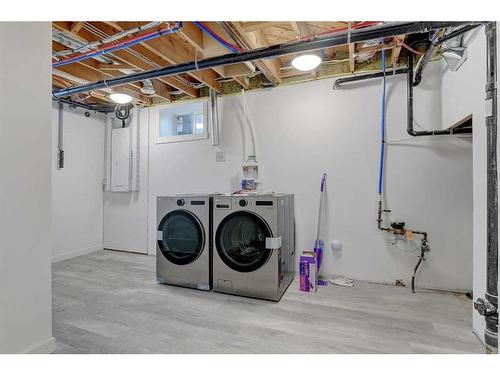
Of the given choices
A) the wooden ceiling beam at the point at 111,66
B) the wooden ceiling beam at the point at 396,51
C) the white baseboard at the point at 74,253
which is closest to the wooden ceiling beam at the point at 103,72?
the wooden ceiling beam at the point at 111,66

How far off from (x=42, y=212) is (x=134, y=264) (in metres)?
2.19

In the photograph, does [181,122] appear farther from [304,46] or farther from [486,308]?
[486,308]

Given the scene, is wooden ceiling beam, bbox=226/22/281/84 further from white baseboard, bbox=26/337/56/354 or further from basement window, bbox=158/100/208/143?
white baseboard, bbox=26/337/56/354

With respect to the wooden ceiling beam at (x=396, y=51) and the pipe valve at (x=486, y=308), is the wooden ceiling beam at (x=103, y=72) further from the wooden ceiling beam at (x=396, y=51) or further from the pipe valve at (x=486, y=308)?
the pipe valve at (x=486, y=308)

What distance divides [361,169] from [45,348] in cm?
315

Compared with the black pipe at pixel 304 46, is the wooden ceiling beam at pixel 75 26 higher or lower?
higher

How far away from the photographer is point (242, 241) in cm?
254

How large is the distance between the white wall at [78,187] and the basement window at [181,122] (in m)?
1.24

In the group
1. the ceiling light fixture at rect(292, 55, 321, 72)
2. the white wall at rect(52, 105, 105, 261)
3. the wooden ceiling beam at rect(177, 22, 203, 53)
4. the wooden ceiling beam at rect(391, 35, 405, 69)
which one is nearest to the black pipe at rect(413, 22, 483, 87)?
the wooden ceiling beam at rect(391, 35, 405, 69)

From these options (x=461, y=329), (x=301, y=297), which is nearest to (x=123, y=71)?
(x=301, y=297)

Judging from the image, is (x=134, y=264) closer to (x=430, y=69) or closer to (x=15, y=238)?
(x=15, y=238)

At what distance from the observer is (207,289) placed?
8.25 ft

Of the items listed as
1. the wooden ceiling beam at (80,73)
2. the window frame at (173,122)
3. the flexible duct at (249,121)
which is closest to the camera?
the wooden ceiling beam at (80,73)

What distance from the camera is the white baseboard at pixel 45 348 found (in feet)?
4.73
